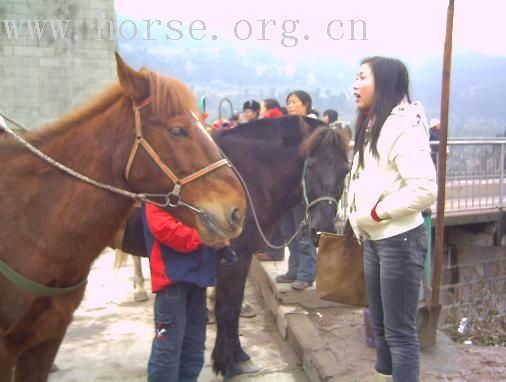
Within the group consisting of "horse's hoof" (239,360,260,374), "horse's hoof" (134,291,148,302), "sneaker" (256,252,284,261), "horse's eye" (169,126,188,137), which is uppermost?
"horse's eye" (169,126,188,137)

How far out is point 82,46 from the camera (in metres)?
14.0

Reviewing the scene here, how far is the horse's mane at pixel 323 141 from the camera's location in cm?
349

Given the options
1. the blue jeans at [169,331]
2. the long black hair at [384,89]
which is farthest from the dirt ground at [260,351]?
the long black hair at [384,89]

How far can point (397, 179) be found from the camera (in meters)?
2.30

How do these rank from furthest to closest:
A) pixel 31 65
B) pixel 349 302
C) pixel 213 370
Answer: pixel 31 65 < pixel 213 370 < pixel 349 302

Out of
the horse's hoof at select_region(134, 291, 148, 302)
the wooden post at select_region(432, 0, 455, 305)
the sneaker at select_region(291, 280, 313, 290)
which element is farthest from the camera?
the horse's hoof at select_region(134, 291, 148, 302)

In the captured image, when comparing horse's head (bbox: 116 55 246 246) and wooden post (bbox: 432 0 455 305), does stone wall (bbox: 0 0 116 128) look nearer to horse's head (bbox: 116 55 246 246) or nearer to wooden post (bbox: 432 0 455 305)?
wooden post (bbox: 432 0 455 305)

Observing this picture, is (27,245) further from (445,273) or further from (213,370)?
(445,273)

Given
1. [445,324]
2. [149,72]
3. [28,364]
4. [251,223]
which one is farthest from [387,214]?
[445,324]

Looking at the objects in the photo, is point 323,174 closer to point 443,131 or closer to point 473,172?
point 443,131

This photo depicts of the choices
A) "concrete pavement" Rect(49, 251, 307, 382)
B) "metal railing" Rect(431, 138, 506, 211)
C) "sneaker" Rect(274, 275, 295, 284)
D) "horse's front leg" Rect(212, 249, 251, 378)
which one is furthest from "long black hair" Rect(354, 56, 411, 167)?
"metal railing" Rect(431, 138, 506, 211)

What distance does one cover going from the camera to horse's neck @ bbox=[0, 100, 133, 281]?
1874mm

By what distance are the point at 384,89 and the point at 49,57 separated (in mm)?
13588

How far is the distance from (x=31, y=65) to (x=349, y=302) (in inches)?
532
